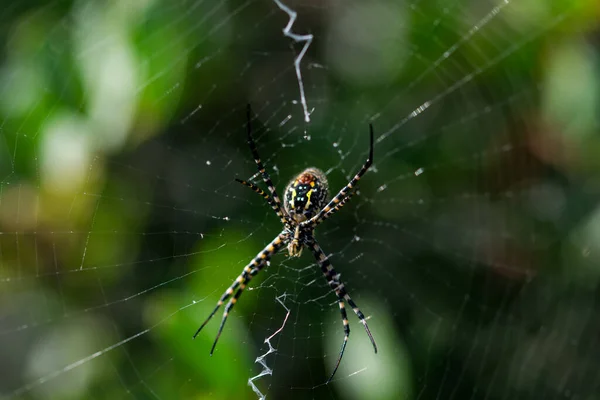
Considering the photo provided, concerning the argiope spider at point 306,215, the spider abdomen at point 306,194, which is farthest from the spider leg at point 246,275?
the spider abdomen at point 306,194

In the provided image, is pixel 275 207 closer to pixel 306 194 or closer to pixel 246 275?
pixel 306 194

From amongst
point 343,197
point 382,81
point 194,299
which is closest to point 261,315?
point 194,299

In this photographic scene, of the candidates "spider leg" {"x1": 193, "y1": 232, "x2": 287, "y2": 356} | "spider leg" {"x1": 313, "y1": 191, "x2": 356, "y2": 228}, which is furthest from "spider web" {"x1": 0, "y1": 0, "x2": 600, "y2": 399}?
"spider leg" {"x1": 313, "y1": 191, "x2": 356, "y2": 228}

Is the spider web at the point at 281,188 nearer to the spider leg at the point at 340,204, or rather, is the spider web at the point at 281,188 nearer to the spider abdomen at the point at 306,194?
the spider abdomen at the point at 306,194

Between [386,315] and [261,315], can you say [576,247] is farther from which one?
[261,315]

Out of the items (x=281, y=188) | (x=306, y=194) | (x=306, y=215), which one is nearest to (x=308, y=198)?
(x=306, y=194)

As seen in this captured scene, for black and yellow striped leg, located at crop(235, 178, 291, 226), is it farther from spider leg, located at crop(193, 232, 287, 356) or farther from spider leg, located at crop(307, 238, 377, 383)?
spider leg, located at crop(307, 238, 377, 383)
